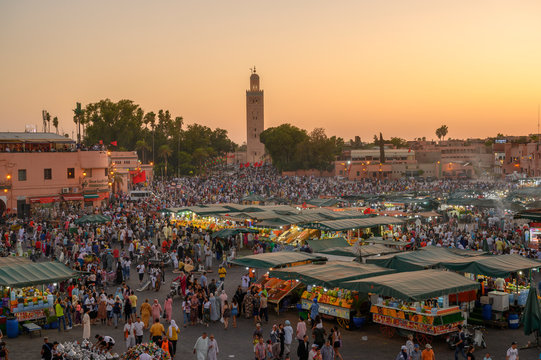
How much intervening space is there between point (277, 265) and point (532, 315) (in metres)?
8.05

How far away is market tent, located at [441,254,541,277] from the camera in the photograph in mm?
16891

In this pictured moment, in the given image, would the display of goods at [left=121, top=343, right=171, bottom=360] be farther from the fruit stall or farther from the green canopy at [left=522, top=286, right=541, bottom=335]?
the green canopy at [left=522, top=286, right=541, bottom=335]

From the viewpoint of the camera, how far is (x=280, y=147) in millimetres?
109375

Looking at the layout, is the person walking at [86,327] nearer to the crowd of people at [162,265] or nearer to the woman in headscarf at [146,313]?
the crowd of people at [162,265]

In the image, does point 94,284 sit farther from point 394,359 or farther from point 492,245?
point 492,245

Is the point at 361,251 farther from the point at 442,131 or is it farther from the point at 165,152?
the point at 442,131

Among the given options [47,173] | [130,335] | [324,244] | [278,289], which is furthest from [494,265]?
[47,173]

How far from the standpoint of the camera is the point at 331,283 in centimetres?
1644

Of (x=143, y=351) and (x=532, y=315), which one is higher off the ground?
(x=143, y=351)

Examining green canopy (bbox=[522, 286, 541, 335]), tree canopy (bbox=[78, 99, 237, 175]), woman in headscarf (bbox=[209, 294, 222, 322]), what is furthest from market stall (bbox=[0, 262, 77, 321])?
tree canopy (bbox=[78, 99, 237, 175])

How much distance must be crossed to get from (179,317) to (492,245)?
1666cm

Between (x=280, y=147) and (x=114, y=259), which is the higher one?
(x=280, y=147)

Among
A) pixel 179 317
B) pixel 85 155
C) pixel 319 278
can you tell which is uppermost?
pixel 85 155

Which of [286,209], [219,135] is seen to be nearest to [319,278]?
[286,209]
